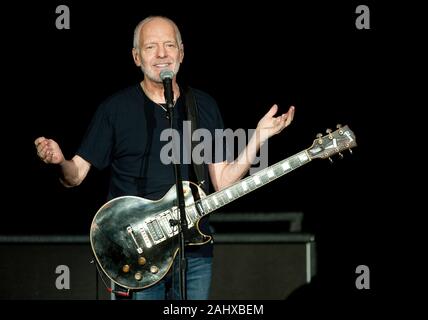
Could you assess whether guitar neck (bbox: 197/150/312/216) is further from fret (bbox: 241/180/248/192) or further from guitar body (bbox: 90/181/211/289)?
guitar body (bbox: 90/181/211/289)

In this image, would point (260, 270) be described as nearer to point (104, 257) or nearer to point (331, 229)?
point (331, 229)

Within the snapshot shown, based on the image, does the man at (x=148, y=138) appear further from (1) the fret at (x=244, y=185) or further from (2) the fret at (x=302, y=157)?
(2) the fret at (x=302, y=157)

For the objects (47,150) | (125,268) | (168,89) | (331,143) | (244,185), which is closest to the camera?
(168,89)

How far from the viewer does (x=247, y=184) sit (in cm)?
344

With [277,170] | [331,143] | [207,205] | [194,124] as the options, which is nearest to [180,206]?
[207,205]

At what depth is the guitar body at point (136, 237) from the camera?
324 cm

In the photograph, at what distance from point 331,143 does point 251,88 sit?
1508 mm

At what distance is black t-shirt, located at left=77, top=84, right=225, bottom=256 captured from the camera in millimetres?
3258

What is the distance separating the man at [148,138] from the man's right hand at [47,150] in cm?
10

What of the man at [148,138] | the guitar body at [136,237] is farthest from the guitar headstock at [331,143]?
the guitar body at [136,237]

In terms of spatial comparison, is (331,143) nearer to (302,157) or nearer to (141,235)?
(302,157)

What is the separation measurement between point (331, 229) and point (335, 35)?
130cm

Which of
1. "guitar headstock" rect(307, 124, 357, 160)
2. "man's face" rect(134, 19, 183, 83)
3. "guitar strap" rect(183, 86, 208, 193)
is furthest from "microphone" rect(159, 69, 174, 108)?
"guitar headstock" rect(307, 124, 357, 160)

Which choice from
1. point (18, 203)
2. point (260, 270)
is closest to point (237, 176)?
point (260, 270)
